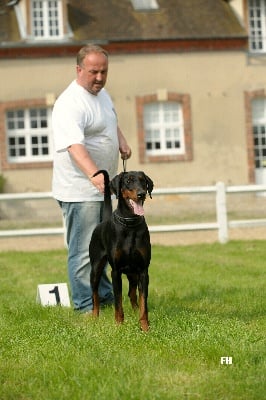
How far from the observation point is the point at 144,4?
93.7 ft

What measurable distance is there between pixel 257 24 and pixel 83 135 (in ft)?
71.9

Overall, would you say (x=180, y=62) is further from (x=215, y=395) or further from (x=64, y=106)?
(x=215, y=395)

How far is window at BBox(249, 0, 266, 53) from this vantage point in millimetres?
29219

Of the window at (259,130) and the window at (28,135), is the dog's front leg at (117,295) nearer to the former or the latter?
the window at (28,135)

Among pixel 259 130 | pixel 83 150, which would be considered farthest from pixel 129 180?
pixel 259 130

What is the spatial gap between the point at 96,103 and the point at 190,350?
2.91 m

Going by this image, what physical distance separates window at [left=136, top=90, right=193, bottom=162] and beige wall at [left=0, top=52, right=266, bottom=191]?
7.1 inches

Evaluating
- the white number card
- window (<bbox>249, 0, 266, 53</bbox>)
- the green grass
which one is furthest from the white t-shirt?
window (<bbox>249, 0, 266, 53</bbox>)

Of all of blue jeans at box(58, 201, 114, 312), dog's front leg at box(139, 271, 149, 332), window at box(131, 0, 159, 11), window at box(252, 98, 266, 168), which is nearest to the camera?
dog's front leg at box(139, 271, 149, 332)

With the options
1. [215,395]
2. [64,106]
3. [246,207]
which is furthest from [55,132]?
[246,207]

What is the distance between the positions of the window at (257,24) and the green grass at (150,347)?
1908 centimetres

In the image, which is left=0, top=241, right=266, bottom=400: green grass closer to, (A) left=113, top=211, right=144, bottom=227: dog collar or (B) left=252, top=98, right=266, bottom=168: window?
(A) left=113, top=211, right=144, bottom=227: dog collar

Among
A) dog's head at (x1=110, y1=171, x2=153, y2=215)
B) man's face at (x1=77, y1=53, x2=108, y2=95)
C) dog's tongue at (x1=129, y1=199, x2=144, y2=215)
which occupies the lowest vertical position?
dog's tongue at (x1=129, y1=199, x2=144, y2=215)

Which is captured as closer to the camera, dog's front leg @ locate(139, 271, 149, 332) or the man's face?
dog's front leg @ locate(139, 271, 149, 332)
